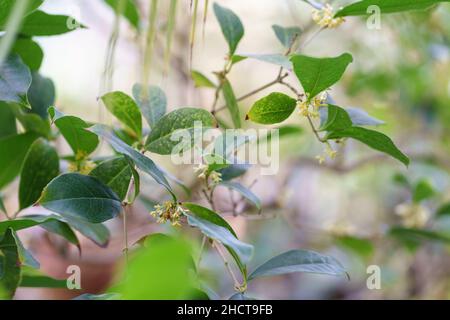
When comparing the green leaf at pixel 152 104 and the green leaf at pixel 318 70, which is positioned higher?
the green leaf at pixel 152 104

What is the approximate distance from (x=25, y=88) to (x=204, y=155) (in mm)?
200

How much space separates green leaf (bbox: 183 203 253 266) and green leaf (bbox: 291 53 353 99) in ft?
0.55

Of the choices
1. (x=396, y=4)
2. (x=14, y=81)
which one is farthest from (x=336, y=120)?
(x=14, y=81)

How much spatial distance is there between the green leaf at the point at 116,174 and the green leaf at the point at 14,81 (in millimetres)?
104

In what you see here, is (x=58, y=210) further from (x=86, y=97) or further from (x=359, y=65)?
(x=86, y=97)

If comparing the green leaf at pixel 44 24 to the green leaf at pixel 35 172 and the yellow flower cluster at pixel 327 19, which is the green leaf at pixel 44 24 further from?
the yellow flower cluster at pixel 327 19

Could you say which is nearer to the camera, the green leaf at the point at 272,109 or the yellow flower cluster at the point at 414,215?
the green leaf at the point at 272,109

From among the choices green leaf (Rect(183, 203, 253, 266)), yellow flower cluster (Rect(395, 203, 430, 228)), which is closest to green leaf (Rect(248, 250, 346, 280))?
green leaf (Rect(183, 203, 253, 266))

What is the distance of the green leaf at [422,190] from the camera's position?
3.70 feet

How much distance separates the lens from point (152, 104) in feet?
2.33

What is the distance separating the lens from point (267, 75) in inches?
107

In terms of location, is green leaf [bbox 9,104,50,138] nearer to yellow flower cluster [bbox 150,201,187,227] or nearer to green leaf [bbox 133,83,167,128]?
green leaf [bbox 133,83,167,128]

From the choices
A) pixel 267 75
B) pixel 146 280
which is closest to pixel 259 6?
pixel 267 75

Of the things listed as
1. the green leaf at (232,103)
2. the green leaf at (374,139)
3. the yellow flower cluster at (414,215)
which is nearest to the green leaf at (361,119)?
the green leaf at (374,139)
